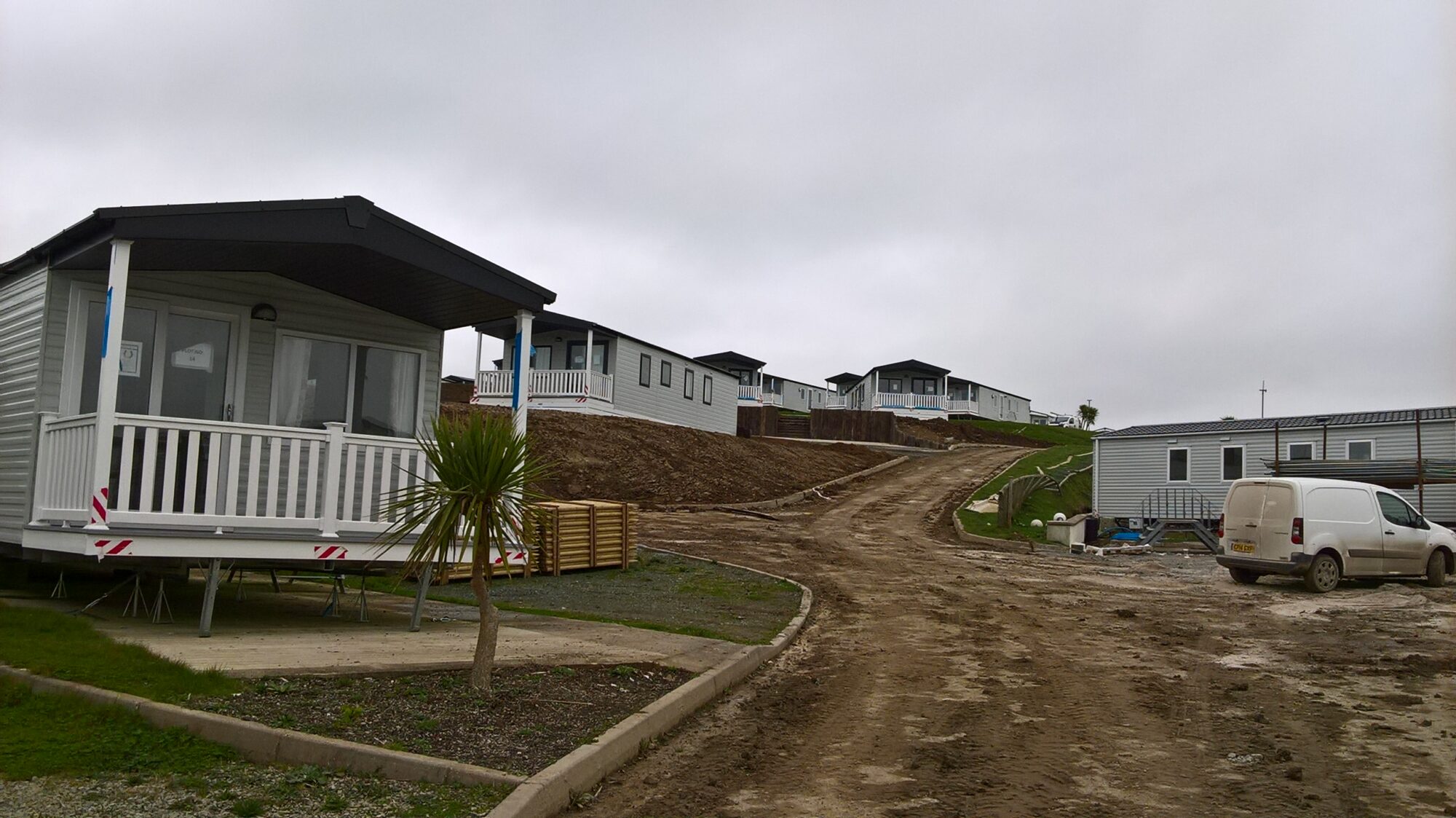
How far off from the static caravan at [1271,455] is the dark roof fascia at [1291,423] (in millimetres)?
31

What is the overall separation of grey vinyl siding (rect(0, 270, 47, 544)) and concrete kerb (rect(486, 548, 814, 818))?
7280 millimetres

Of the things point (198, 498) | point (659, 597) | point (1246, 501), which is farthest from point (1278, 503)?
point (198, 498)

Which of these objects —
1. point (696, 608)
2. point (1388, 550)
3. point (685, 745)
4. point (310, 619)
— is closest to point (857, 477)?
point (1388, 550)

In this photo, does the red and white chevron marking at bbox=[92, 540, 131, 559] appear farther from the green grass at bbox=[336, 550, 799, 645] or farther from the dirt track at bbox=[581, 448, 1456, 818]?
the dirt track at bbox=[581, 448, 1456, 818]

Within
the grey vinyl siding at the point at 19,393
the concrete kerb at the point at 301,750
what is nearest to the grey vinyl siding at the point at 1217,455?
the concrete kerb at the point at 301,750

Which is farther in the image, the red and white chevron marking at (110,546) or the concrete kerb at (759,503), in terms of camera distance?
the concrete kerb at (759,503)

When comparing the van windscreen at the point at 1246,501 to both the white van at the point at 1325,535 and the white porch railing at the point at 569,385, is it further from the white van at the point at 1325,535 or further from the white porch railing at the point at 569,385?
the white porch railing at the point at 569,385

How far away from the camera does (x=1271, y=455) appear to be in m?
33.1

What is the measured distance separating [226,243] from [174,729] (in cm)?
542

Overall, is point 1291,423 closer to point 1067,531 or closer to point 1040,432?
Answer: point 1067,531

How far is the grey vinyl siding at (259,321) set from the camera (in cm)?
1084

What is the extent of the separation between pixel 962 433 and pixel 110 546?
58333mm

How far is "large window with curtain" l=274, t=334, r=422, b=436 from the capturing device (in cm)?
1220

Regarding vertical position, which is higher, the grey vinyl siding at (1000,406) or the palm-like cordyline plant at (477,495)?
the grey vinyl siding at (1000,406)
